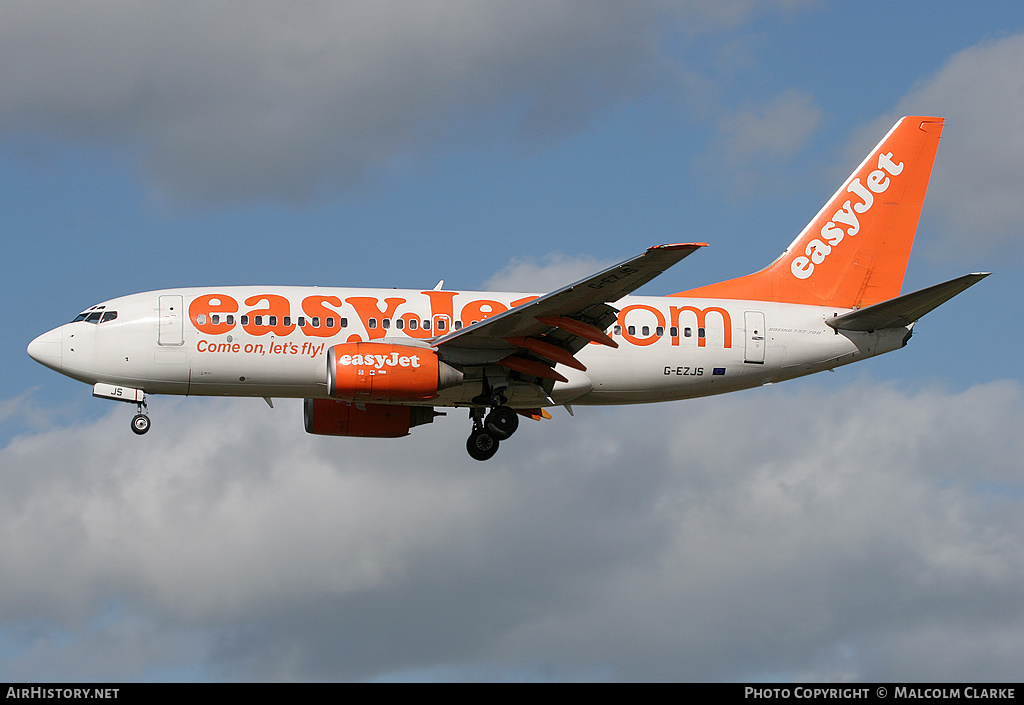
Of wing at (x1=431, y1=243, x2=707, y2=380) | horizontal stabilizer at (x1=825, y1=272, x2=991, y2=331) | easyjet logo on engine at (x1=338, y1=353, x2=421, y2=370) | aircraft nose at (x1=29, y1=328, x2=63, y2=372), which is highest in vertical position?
aircraft nose at (x1=29, y1=328, x2=63, y2=372)

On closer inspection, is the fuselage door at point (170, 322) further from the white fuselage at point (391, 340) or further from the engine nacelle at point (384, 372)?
the engine nacelle at point (384, 372)

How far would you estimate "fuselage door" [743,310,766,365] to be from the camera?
3822cm

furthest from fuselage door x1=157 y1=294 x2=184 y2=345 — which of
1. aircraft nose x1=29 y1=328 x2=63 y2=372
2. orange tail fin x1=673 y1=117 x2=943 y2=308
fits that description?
orange tail fin x1=673 y1=117 x2=943 y2=308

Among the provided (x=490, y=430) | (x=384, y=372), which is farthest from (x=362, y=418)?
(x=384, y=372)

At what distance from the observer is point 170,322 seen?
35.4 metres

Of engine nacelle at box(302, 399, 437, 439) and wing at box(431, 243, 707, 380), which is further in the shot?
engine nacelle at box(302, 399, 437, 439)

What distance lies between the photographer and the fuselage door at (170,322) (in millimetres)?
35250

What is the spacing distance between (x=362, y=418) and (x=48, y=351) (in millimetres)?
9367

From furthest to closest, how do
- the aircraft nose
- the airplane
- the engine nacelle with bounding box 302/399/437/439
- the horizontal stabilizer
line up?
the engine nacelle with bounding box 302/399/437/439, the aircraft nose, the horizontal stabilizer, the airplane

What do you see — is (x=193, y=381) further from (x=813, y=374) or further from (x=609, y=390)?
(x=813, y=374)

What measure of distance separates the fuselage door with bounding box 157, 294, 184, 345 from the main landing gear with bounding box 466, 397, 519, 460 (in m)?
8.83

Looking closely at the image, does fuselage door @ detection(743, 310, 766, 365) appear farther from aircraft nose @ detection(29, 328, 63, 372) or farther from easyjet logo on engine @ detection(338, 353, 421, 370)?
aircraft nose @ detection(29, 328, 63, 372)

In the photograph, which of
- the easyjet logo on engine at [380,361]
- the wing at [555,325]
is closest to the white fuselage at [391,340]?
the wing at [555,325]

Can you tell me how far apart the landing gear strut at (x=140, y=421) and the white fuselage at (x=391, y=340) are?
70 cm
